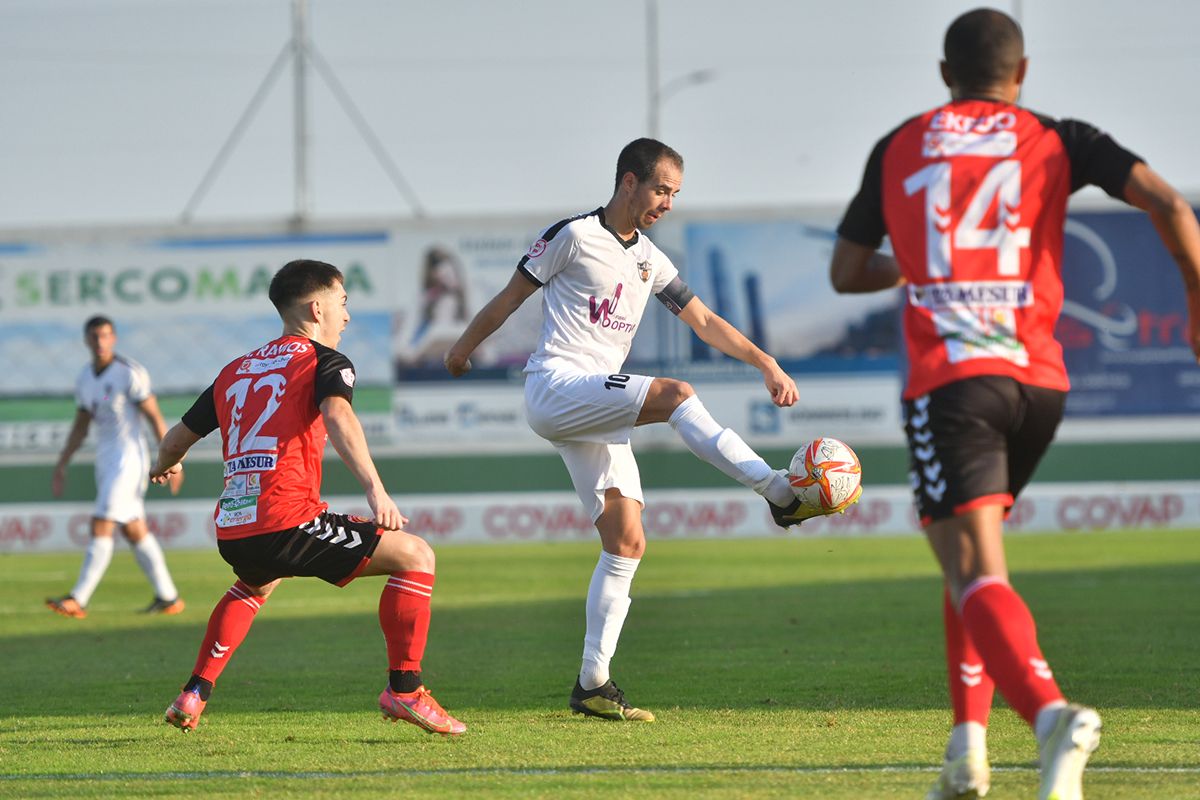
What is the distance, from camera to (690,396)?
6770 millimetres

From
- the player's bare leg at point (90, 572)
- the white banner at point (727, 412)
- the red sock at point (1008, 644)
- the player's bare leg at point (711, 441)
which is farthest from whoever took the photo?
the white banner at point (727, 412)

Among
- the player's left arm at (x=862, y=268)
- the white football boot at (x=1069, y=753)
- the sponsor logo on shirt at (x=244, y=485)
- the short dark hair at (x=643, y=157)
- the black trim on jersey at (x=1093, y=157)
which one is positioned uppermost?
the short dark hair at (x=643, y=157)

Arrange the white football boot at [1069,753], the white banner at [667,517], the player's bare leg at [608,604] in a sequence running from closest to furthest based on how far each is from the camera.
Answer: the white football boot at [1069,753] < the player's bare leg at [608,604] < the white banner at [667,517]

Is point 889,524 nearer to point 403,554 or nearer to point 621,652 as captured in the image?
point 621,652

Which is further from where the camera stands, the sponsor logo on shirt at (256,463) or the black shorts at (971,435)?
the sponsor logo on shirt at (256,463)

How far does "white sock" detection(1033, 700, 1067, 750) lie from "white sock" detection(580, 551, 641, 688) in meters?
3.09

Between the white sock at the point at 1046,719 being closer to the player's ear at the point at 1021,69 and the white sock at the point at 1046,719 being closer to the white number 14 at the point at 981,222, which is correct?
the white number 14 at the point at 981,222

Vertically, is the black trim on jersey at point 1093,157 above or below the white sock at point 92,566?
above

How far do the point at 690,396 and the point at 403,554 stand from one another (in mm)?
1296

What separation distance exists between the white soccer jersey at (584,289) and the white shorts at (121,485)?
827 centimetres

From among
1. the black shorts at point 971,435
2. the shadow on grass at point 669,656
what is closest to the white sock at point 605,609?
the shadow on grass at point 669,656

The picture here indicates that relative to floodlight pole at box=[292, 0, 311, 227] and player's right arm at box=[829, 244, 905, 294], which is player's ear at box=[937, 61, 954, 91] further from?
floodlight pole at box=[292, 0, 311, 227]

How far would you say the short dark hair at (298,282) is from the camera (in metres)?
6.73

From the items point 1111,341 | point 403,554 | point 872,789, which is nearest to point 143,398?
point 403,554
